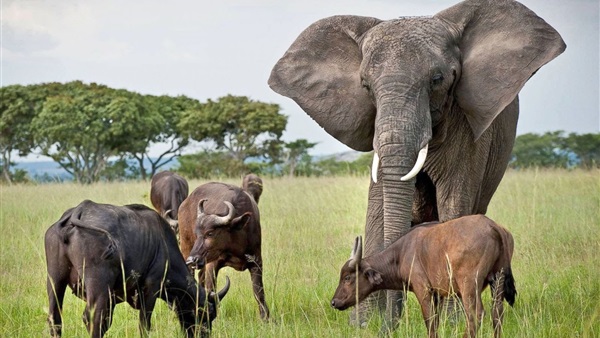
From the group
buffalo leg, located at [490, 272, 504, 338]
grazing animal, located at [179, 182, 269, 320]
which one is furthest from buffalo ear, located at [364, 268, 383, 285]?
grazing animal, located at [179, 182, 269, 320]

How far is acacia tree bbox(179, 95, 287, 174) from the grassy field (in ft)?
86.8

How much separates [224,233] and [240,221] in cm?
18

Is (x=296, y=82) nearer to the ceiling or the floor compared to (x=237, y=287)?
nearer to the ceiling

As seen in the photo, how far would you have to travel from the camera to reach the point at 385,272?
7578 millimetres

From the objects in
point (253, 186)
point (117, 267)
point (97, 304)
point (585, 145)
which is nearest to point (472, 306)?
point (117, 267)

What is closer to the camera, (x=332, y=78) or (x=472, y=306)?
(x=472, y=306)

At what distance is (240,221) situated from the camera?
886 cm

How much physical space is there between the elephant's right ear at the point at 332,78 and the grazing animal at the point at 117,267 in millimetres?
1980

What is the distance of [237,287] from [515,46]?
4065mm

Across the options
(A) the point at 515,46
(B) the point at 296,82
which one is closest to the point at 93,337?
(B) the point at 296,82

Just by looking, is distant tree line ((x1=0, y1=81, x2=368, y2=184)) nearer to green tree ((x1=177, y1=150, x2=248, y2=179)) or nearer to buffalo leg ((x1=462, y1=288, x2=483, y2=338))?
green tree ((x1=177, y1=150, x2=248, y2=179))

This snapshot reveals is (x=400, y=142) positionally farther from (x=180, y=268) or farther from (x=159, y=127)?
(x=159, y=127)

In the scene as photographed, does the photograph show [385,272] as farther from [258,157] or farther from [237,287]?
[258,157]

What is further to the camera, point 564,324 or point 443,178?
point 443,178
